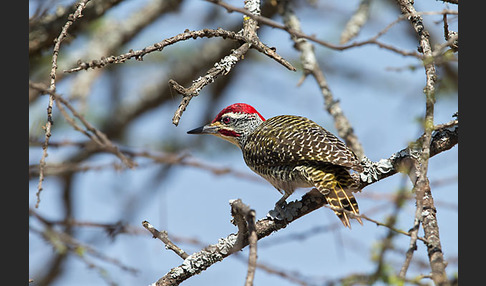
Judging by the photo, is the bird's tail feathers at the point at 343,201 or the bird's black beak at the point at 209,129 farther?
the bird's black beak at the point at 209,129

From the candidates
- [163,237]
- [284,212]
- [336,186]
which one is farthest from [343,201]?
[163,237]

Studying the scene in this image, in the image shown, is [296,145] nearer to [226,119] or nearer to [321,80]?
[321,80]

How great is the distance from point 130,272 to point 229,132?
1920 millimetres

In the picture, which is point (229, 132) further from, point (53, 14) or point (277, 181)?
point (53, 14)

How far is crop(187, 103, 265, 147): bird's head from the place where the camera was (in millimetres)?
5668

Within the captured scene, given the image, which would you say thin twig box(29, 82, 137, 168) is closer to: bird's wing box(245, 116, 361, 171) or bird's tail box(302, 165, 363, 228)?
bird's wing box(245, 116, 361, 171)

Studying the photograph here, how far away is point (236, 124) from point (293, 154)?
128 cm

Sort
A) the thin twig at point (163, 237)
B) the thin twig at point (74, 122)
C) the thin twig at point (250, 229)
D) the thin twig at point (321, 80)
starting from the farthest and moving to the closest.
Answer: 1. the thin twig at point (321, 80)
2. the thin twig at point (163, 237)
3. the thin twig at point (74, 122)
4. the thin twig at point (250, 229)

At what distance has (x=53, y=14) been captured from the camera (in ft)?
16.5

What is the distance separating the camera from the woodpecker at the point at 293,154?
4.03 meters

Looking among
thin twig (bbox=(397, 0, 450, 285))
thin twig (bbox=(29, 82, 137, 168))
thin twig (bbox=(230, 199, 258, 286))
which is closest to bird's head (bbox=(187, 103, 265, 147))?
thin twig (bbox=(29, 82, 137, 168))

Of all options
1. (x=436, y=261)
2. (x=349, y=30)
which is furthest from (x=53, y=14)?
(x=436, y=261)

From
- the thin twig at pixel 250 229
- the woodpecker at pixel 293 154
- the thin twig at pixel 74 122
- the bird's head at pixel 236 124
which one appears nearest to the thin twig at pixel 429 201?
the thin twig at pixel 250 229

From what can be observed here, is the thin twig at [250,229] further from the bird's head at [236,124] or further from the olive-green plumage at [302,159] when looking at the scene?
the bird's head at [236,124]
